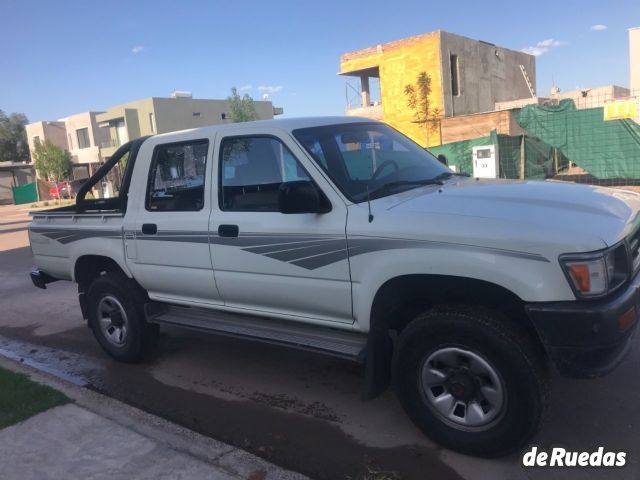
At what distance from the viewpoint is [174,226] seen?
177 inches

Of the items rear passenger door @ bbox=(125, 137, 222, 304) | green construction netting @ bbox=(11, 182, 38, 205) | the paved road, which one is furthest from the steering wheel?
green construction netting @ bbox=(11, 182, 38, 205)

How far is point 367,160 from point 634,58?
27.2 m

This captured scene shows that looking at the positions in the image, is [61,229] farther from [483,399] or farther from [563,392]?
[563,392]

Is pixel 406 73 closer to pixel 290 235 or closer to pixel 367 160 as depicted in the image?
pixel 367 160

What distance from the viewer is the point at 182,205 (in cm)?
454

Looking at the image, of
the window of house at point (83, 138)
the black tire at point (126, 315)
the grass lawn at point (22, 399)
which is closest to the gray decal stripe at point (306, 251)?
the black tire at point (126, 315)

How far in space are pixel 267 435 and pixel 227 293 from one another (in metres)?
1.11

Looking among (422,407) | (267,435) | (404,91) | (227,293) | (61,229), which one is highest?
(404,91)

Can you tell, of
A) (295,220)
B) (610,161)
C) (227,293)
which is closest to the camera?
(295,220)

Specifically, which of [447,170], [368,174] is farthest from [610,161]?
[368,174]

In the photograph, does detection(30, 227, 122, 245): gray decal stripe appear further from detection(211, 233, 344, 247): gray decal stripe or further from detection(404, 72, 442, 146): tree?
detection(404, 72, 442, 146): tree

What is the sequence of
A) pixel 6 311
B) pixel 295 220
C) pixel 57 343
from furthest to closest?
pixel 6 311 → pixel 57 343 → pixel 295 220

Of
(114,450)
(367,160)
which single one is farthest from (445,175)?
(114,450)

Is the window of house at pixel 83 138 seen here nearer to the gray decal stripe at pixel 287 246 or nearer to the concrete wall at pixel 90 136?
the concrete wall at pixel 90 136
